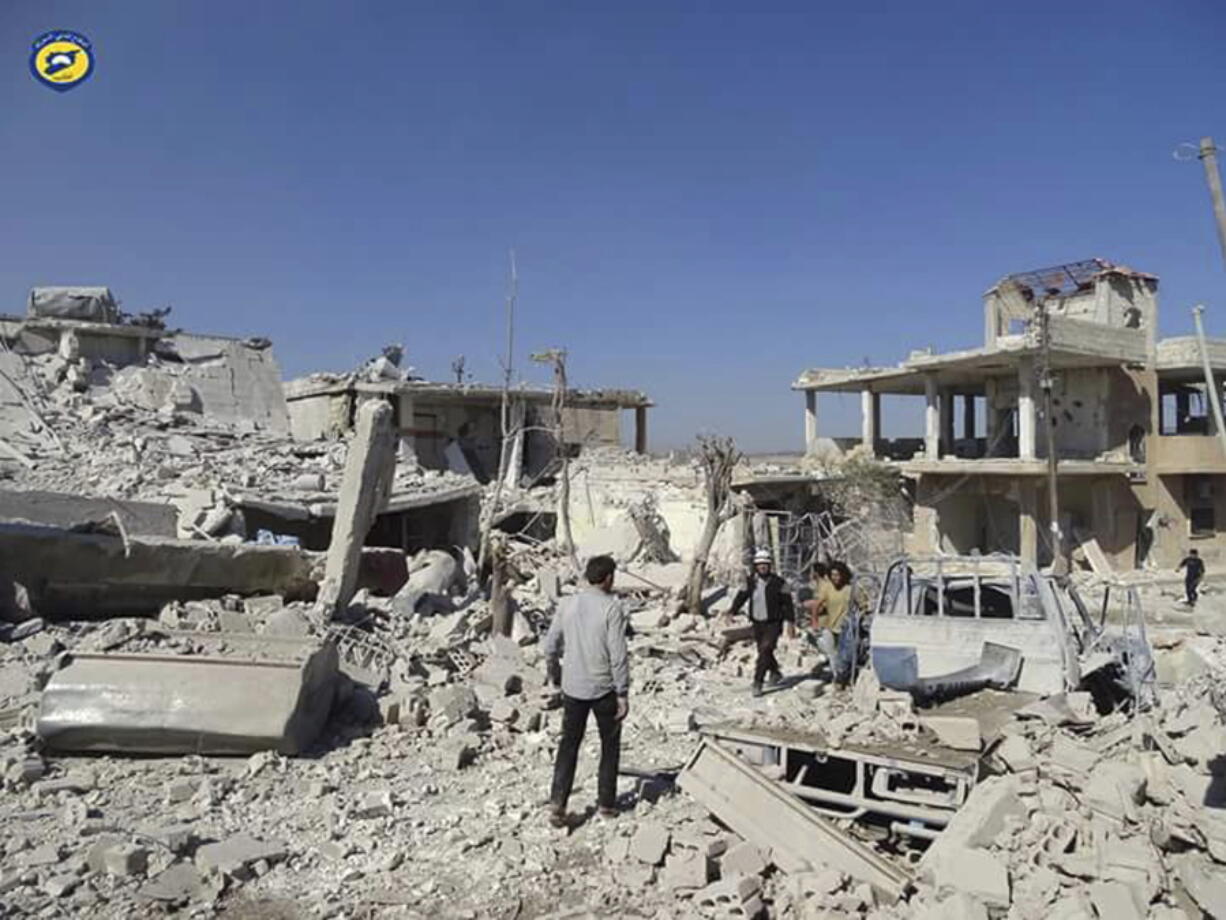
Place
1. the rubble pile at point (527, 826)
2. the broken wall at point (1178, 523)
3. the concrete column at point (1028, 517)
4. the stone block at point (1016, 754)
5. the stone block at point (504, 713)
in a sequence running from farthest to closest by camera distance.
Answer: the broken wall at point (1178, 523)
the concrete column at point (1028, 517)
the stone block at point (504, 713)
the stone block at point (1016, 754)
the rubble pile at point (527, 826)

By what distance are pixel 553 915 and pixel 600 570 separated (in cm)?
180

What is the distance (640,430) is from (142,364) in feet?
47.2

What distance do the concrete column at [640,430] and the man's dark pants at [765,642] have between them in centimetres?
1964

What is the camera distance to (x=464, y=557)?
14648mm

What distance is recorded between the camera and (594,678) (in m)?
5.08

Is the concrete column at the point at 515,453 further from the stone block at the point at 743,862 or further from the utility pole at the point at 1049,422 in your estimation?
the stone block at the point at 743,862

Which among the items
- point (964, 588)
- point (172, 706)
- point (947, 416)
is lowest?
point (172, 706)

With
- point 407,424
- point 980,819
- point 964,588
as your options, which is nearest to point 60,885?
point 980,819

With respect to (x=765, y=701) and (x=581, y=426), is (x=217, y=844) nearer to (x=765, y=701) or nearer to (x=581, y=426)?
(x=765, y=701)

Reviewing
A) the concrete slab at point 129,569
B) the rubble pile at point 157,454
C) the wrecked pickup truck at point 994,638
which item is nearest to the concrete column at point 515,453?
the rubble pile at point 157,454

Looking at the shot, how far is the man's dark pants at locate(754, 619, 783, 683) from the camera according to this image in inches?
319

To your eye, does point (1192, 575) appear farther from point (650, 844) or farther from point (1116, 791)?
point (650, 844)

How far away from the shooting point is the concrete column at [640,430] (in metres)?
28.0

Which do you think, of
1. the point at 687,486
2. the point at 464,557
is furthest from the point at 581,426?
the point at 464,557
